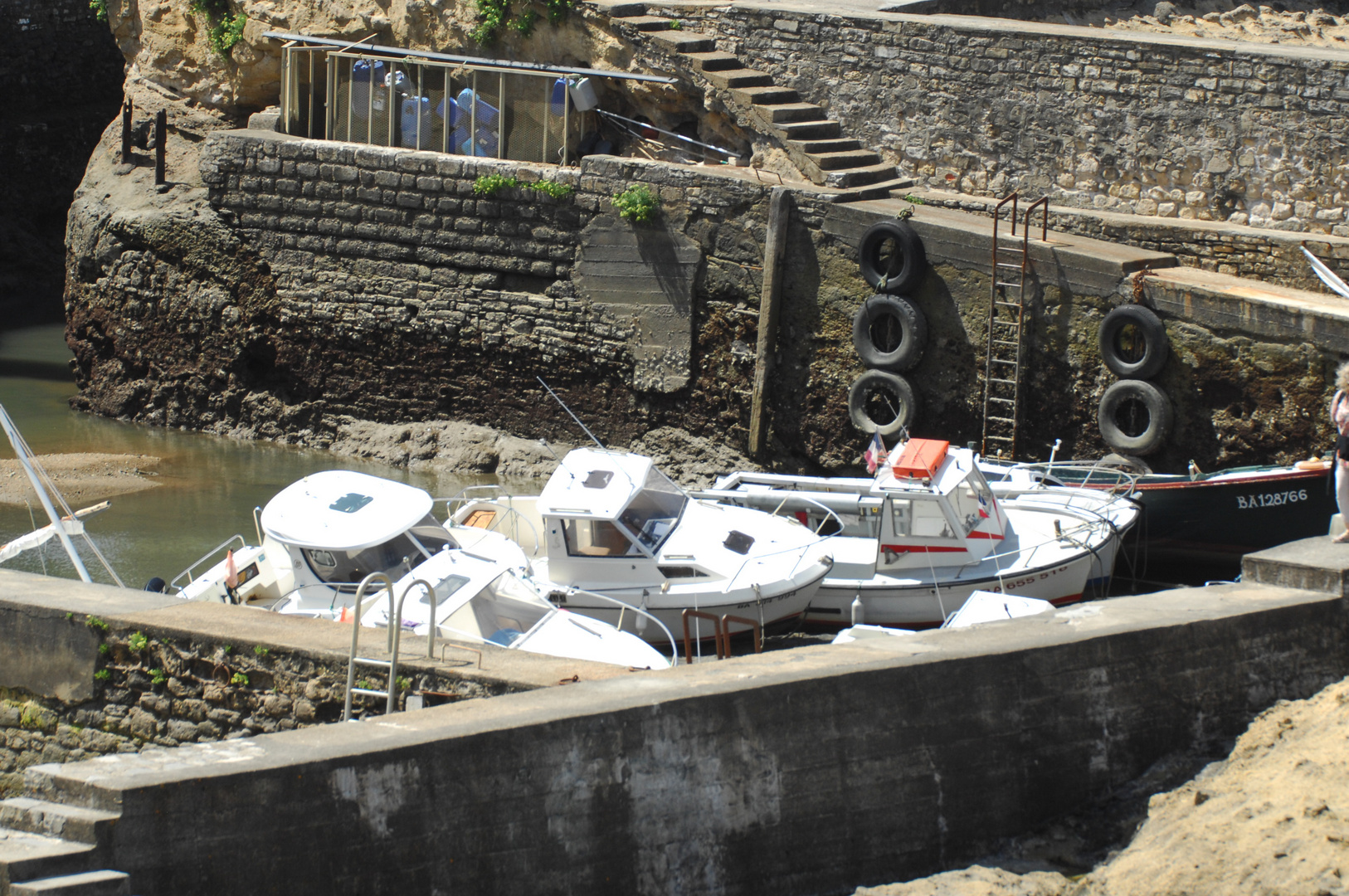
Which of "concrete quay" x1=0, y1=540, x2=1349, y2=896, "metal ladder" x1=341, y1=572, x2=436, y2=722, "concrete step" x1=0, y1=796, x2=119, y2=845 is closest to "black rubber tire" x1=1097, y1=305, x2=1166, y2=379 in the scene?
"concrete quay" x1=0, y1=540, x2=1349, y2=896

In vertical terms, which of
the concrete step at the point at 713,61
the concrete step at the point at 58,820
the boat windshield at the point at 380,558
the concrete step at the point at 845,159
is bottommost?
the boat windshield at the point at 380,558

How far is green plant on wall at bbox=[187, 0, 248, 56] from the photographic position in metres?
17.1

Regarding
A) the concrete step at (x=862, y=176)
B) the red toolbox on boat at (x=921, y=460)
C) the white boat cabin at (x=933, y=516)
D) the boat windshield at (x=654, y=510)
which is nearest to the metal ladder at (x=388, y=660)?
the boat windshield at (x=654, y=510)

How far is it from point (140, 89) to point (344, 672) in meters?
14.1

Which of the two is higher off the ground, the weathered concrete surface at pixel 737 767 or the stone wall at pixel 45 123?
the stone wall at pixel 45 123

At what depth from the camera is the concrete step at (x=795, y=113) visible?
14305mm

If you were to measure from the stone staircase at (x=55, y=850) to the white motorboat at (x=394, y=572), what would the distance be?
11.8ft

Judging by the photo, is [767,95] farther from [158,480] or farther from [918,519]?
[158,480]

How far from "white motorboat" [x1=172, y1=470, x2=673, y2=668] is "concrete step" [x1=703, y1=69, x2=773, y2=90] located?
242 inches

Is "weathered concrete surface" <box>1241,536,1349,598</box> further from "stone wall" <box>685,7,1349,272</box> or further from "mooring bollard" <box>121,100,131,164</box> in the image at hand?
"mooring bollard" <box>121,100,131,164</box>

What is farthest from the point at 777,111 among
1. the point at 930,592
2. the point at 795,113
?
the point at 930,592

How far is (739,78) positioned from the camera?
14.6 m

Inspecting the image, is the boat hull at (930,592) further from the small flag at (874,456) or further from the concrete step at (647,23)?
the concrete step at (647,23)

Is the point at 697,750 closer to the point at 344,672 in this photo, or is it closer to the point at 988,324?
the point at 344,672
